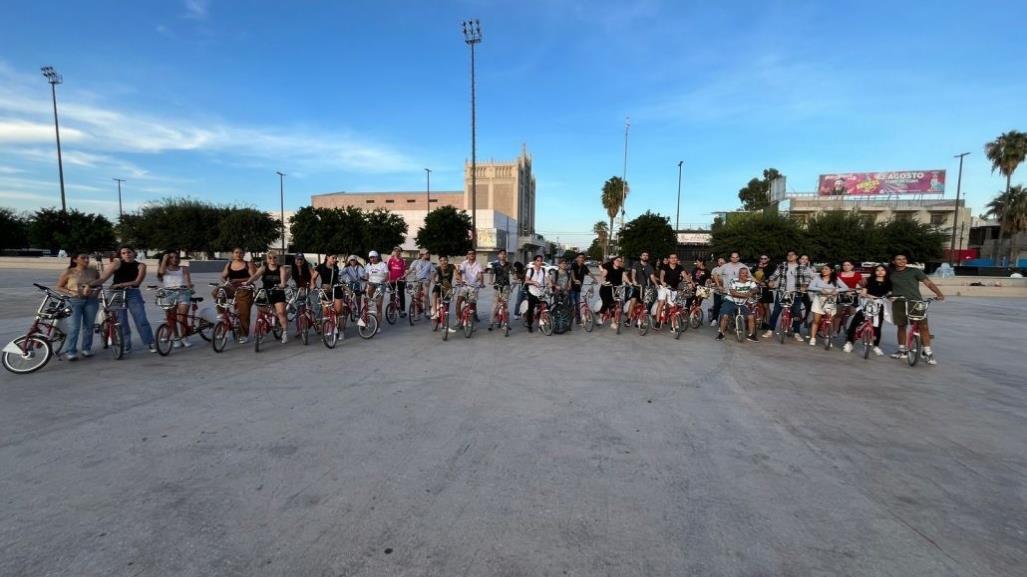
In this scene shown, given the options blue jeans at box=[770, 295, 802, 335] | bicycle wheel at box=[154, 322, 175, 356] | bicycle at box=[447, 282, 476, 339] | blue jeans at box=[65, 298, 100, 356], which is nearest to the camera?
blue jeans at box=[65, 298, 100, 356]

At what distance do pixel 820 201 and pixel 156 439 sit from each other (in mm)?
74915

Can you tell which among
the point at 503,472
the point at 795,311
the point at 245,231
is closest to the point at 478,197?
the point at 245,231

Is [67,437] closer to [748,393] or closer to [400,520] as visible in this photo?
[400,520]

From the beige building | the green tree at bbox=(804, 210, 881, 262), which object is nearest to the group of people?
the green tree at bbox=(804, 210, 881, 262)

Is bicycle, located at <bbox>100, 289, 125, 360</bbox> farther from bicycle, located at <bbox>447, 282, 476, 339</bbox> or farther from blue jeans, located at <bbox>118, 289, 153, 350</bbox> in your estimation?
bicycle, located at <bbox>447, 282, 476, 339</bbox>

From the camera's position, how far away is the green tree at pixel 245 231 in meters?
49.2

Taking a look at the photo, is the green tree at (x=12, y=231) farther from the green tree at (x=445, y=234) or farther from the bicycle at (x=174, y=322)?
the bicycle at (x=174, y=322)

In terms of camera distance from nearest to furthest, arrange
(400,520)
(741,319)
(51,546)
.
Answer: (51,546)
(400,520)
(741,319)

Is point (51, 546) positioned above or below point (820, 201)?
below

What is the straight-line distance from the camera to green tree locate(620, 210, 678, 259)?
39.0 meters

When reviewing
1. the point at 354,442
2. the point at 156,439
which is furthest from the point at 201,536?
the point at 156,439

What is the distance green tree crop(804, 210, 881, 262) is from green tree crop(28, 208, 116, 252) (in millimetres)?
64176

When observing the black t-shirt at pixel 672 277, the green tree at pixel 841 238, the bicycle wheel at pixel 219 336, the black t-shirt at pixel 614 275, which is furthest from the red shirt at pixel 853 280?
the green tree at pixel 841 238

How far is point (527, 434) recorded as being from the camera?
4.75m
